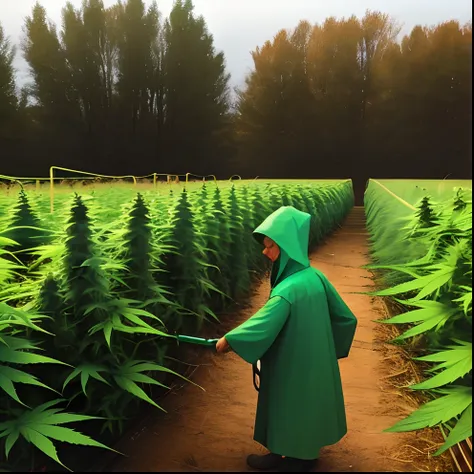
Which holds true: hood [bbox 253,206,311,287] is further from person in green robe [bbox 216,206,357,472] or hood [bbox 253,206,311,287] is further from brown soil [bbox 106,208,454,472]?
brown soil [bbox 106,208,454,472]

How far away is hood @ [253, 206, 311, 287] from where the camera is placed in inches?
58.2

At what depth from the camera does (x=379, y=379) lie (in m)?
2.56

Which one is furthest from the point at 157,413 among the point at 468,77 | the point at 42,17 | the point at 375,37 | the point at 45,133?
the point at 468,77

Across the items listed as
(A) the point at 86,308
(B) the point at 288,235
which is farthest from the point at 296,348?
(A) the point at 86,308

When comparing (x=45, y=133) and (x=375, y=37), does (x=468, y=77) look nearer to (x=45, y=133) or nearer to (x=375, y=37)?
(x=375, y=37)

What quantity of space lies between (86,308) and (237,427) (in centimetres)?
99

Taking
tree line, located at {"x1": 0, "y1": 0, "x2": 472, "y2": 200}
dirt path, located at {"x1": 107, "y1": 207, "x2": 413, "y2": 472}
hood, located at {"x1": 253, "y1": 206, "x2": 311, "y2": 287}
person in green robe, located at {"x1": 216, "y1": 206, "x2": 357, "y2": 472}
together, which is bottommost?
dirt path, located at {"x1": 107, "y1": 207, "x2": 413, "y2": 472}

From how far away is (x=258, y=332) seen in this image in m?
1.41

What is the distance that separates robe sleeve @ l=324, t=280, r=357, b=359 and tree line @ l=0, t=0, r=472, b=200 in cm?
94

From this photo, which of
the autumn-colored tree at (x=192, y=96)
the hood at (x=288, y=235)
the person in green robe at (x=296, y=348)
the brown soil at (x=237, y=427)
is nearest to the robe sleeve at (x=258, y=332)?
the person in green robe at (x=296, y=348)

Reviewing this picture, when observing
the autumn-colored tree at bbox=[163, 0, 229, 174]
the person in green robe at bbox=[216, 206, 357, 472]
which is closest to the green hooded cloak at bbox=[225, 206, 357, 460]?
the person in green robe at bbox=[216, 206, 357, 472]

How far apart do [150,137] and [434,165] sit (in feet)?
5.20

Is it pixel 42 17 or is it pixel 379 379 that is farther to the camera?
pixel 379 379

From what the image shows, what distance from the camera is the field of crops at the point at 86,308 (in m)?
1.38
